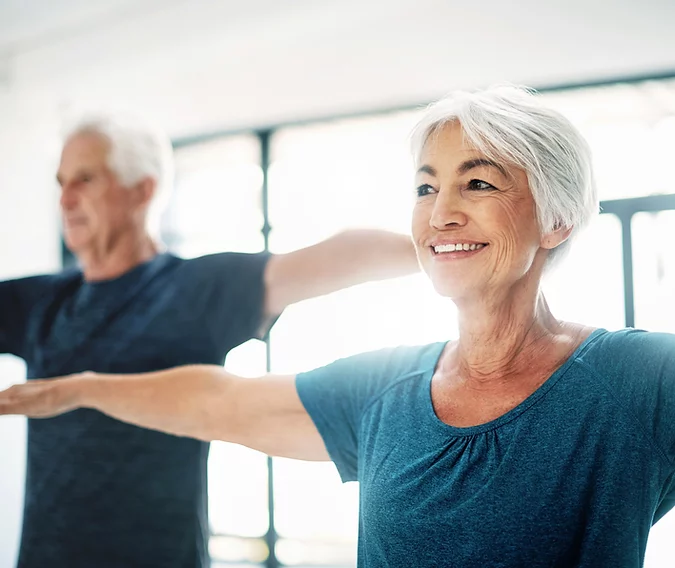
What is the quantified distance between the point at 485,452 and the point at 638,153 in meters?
2.69

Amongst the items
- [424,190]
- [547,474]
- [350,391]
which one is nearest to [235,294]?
[350,391]

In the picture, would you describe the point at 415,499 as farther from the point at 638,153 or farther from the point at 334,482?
the point at 334,482

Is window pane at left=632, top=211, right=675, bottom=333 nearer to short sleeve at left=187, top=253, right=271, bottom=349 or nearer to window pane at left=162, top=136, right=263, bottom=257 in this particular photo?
short sleeve at left=187, top=253, right=271, bottom=349

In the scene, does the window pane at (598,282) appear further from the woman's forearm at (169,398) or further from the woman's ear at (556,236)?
the woman's forearm at (169,398)

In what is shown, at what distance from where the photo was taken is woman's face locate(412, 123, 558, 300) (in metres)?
0.95

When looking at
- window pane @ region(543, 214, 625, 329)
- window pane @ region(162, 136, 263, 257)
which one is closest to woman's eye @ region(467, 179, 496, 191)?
window pane @ region(543, 214, 625, 329)

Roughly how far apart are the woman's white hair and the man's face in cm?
89

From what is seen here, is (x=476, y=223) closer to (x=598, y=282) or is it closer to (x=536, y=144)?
(x=536, y=144)

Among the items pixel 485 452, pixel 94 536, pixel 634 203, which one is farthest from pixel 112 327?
pixel 634 203

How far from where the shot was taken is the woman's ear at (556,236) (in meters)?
0.99

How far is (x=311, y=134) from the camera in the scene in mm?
3781

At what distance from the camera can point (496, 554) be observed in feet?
2.77

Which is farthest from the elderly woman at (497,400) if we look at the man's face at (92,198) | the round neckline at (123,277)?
the man's face at (92,198)

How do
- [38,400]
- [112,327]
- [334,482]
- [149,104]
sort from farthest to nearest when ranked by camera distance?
[334,482] → [149,104] → [112,327] → [38,400]
